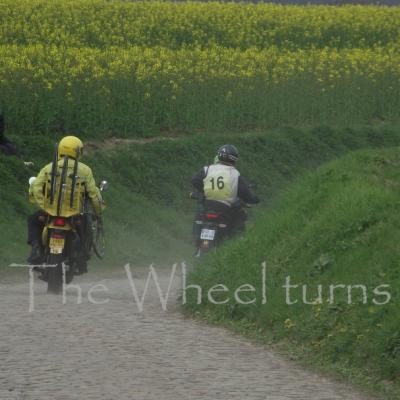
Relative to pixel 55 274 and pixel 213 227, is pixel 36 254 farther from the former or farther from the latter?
pixel 213 227

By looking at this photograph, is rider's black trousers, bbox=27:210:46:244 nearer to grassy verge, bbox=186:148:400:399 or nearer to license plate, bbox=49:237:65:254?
license plate, bbox=49:237:65:254

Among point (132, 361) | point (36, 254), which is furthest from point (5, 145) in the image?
point (132, 361)

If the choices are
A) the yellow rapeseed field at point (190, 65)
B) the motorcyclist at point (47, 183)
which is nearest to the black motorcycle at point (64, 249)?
the motorcyclist at point (47, 183)

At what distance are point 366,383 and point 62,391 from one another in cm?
216

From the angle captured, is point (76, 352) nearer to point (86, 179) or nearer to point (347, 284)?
point (347, 284)

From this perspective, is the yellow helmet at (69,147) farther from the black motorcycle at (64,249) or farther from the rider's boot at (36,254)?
the rider's boot at (36,254)

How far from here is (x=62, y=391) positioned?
1001 cm

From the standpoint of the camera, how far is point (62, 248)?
16250 mm

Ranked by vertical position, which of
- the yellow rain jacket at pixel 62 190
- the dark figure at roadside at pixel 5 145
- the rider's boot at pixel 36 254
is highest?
the dark figure at roadside at pixel 5 145

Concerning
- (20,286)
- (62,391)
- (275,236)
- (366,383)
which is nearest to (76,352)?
(62,391)

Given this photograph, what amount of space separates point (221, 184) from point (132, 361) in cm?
759

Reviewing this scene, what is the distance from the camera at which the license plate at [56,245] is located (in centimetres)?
1623

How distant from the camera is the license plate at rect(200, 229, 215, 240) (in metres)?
18.3

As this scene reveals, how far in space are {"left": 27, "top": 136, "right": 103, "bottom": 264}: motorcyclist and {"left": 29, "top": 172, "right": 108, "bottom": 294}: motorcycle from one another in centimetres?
7
